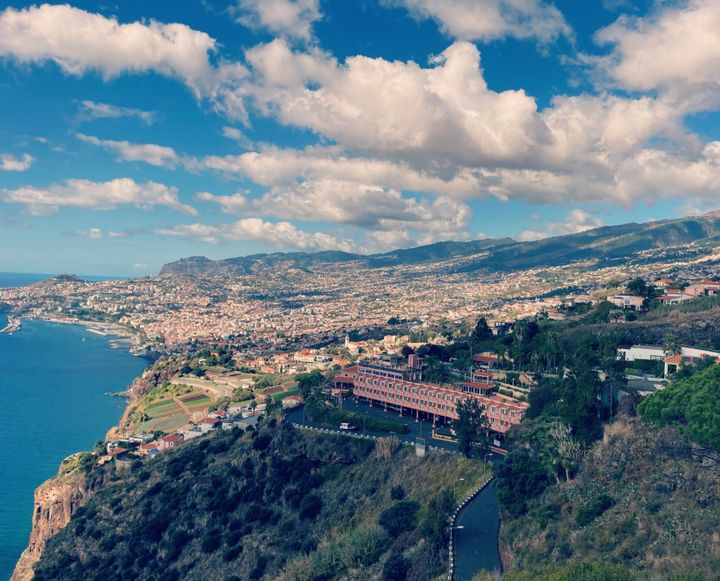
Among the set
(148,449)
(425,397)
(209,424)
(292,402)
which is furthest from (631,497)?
(148,449)

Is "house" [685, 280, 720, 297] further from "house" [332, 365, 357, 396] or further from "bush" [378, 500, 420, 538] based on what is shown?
"bush" [378, 500, 420, 538]

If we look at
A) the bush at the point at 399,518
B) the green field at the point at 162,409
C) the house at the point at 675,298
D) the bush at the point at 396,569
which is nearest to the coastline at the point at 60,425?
the green field at the point at 162,409

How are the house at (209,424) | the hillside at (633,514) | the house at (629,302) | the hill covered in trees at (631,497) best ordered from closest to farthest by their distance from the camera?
1. the hillside at (633,514)
2. the hill covered in trees at (631,497)
3. the house at (209,424)
4. the house at (629,302)

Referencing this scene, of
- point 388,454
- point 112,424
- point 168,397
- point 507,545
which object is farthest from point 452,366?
point 112,424

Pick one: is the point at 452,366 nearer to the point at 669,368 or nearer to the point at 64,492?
the point at 669,368

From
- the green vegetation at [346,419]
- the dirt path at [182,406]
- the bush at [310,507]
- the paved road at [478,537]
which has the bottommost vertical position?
the dirt path at [182,406]

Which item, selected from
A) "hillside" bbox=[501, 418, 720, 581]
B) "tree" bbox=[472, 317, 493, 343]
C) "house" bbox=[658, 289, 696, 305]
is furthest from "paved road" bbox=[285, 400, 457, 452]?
"house" bbox=[658, 289, 696, 305]

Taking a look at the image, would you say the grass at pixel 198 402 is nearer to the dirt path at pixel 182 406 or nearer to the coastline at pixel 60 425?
the dirt path at pixel 182 406
